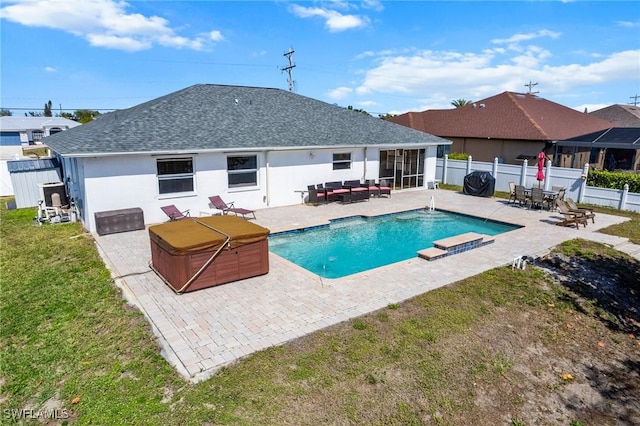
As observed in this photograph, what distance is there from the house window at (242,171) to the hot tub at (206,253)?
6031mm

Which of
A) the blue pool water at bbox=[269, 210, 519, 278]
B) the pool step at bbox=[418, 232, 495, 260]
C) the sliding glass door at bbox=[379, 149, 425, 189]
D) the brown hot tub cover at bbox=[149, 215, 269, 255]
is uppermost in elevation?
the sliding glass door at bbox=[379, 149, 425, 189]

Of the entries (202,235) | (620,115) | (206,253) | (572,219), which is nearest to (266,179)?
(202,235)

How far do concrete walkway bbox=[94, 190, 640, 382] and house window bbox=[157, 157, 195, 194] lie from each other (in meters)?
1.95

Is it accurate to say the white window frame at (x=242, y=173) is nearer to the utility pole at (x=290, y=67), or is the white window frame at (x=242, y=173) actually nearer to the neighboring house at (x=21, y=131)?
the utility pole at (x=290, y=67)

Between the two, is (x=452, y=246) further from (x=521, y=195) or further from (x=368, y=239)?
(x=521, y=195)

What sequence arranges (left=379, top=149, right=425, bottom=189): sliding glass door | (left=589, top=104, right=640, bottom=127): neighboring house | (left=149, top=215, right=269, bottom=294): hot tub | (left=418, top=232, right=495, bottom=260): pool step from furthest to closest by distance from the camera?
(left=589, top=104, right=640, bottom=127): neighboring house → (left=379, top=149, right=425, bottom=189): sliding glass door → (left=418, top=232, right=495, bottom=260): pool step → (left=149, top=215, right=269, bottom=294): hot tub

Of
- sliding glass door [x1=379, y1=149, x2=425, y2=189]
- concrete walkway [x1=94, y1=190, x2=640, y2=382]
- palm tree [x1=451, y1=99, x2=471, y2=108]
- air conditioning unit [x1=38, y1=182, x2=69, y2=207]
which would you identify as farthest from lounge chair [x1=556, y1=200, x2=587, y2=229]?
palm tree [x1=451, y1=99, x2=471, y2=108]

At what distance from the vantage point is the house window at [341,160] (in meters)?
17.5

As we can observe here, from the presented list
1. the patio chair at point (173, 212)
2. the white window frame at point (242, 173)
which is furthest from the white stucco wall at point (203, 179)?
the patio chair at point (173, 212)

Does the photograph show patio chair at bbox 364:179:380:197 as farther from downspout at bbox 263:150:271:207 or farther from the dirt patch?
the dirt patch

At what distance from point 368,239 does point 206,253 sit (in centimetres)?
619

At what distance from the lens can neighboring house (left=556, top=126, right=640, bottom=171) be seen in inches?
802

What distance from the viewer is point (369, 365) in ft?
17.4

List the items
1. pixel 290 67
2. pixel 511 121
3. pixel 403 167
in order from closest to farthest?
pixel 403 167 → pixel 511 121 → pixel 290 67
